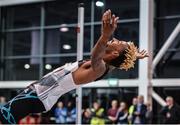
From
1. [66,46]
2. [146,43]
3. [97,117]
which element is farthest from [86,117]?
[66,46]

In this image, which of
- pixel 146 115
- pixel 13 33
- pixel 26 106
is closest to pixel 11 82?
pixel 13 33

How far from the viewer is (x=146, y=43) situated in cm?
1719

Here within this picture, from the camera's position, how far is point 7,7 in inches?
870

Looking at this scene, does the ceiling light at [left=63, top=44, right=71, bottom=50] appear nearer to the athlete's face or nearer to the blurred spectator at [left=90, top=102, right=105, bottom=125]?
the blurred spectator at [left=90, top=102, right=105, bottom=125]

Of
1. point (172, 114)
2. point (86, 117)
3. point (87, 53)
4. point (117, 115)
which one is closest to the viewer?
point (172, 114)

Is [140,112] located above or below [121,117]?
above

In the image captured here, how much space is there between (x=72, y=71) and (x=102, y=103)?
1374 centimetres

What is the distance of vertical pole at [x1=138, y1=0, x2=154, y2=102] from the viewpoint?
55.9 feet

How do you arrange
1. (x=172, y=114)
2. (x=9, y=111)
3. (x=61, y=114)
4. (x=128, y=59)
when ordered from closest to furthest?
(x=9, y=111) < (x=128, y=59) < (x=172, y=114) < (x=61, y=114)

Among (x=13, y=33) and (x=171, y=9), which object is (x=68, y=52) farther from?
(x=171, y=9)

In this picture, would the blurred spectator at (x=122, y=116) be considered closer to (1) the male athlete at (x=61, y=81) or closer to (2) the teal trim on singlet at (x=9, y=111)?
(1) the male athlete at (x=61, y=81)

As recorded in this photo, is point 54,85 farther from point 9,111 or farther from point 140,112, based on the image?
point 140,112

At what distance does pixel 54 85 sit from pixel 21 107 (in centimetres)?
39

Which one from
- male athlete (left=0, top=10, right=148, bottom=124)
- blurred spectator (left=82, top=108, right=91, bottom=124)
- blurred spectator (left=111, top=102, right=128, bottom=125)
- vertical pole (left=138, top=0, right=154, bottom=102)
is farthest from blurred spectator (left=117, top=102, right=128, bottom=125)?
male athlete (left=0, top=10, right=148, bottom=124)
